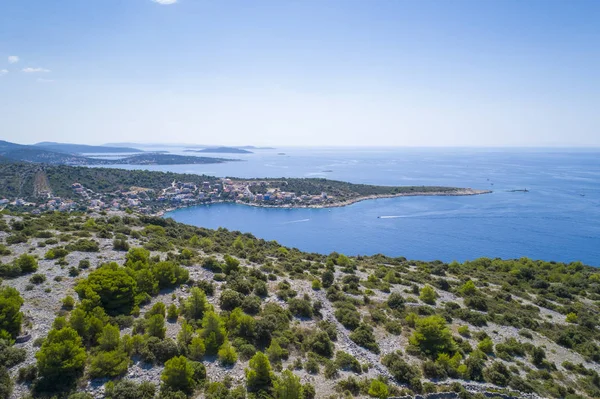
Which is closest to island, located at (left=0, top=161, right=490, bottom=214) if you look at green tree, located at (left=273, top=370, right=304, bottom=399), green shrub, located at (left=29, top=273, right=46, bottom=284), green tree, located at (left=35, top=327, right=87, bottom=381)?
green shrub, located at (left=29, top=273, right=46, bottom=284)

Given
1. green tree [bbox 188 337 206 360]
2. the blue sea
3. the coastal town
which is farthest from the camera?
the coastal town

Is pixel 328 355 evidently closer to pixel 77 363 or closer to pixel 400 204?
pixel 77 363

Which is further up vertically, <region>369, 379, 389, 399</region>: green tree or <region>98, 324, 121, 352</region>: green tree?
A: <region>98, 324, 121, 352</region>: green tree

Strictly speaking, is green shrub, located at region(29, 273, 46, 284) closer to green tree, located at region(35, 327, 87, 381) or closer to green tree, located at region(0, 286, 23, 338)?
green tree, located at region(0, 286, 23, 338)

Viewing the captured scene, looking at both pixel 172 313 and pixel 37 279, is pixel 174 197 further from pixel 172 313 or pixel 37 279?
pixel 172 313

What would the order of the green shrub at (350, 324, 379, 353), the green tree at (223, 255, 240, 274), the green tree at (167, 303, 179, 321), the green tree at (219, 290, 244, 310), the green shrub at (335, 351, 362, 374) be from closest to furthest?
the green shrub at (335, 351, 362, 374) < the green tree at (167, 303, 179, 321) < the green shrub at (350, 324, 379, 353) < the green tree at (219, 290, 244, 310) < the green tree at (223, 255, 240, 274)

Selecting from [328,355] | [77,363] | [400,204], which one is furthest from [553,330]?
[400,204]
